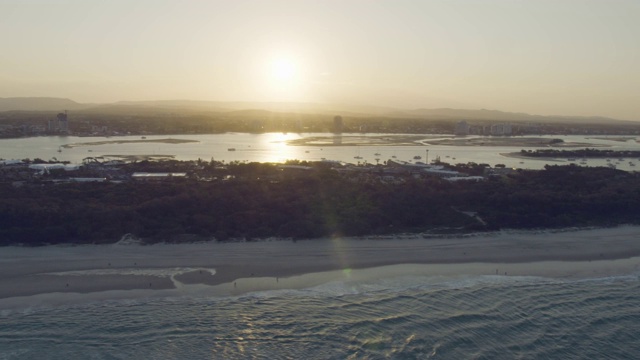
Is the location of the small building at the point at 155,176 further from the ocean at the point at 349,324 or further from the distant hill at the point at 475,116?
the distant hill at the point at 475,116

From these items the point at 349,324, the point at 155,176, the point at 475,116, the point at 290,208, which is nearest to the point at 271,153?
the point at 155,176

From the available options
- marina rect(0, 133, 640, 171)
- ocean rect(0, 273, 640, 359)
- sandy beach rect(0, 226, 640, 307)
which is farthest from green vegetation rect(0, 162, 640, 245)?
marina rect(0, 133, 640, 171)

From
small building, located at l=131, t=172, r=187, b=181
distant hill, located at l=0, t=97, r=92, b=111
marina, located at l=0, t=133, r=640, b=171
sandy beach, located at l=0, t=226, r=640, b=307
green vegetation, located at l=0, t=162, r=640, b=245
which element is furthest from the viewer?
distant hill, located at l=0, t=97, r=92, b=111

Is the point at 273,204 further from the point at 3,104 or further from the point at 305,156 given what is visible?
the point at 3,104

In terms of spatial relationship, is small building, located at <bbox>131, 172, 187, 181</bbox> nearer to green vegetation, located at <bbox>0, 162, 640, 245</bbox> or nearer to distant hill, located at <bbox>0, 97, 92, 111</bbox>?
green vegetation, located at <bbox>0, 162, 640, 245</bbox>

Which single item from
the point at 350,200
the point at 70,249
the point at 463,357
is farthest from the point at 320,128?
the point at 463,357

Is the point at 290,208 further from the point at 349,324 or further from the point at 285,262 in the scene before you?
the point at 349,324

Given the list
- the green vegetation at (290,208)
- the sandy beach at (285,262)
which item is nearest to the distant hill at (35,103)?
the green vegetation at (290,208)
